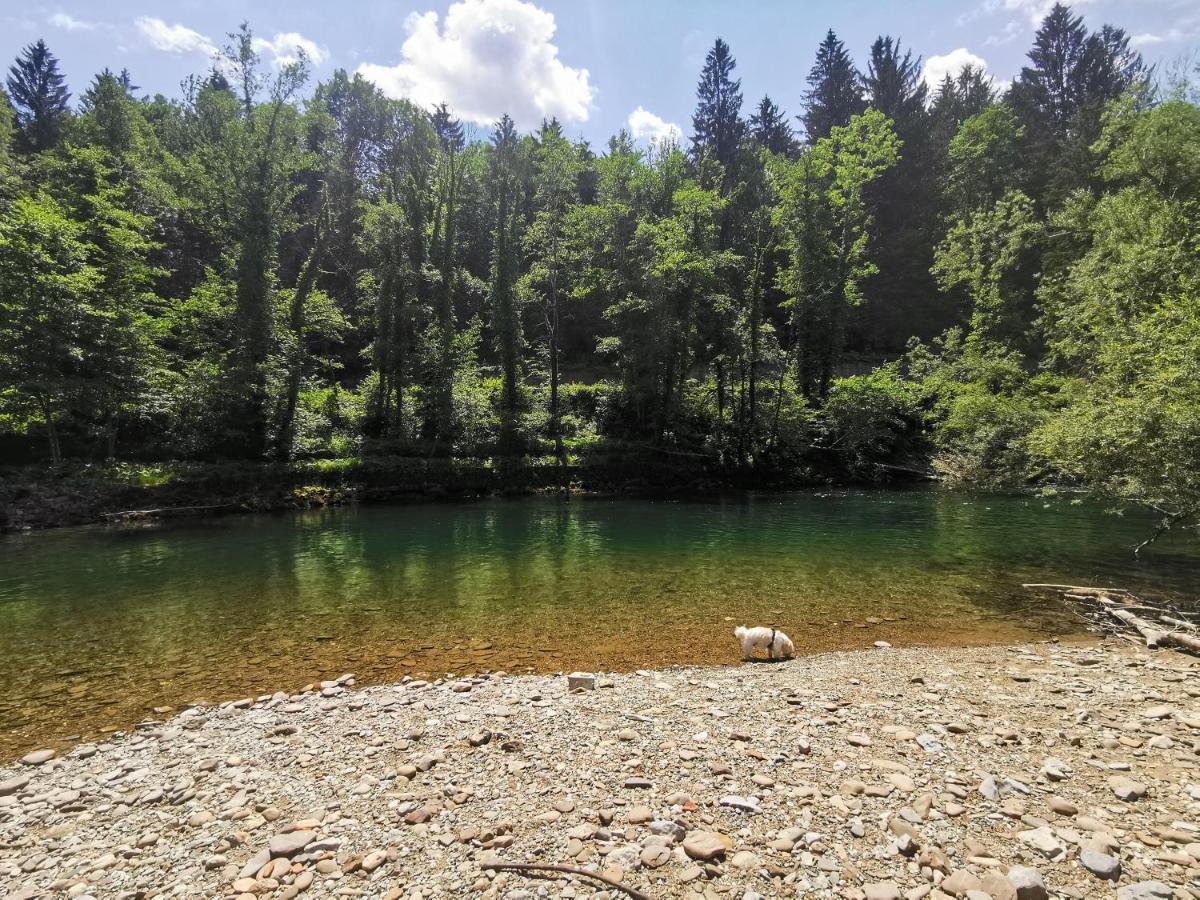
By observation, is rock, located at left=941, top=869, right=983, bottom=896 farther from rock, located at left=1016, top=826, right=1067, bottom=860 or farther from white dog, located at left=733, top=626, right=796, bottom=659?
white dog, located at left=733, top=626, right=796, bottom=659

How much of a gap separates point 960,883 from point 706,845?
55.9 inches

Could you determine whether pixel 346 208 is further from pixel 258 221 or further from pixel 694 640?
pixel 694 640

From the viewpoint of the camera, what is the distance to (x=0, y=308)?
20.7 meters

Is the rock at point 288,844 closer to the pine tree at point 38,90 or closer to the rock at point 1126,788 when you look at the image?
the rock at point 1126,788

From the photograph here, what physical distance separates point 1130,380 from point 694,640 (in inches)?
425

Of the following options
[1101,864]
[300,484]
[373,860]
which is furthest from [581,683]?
[300,484]

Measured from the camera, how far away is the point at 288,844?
3.64 metres

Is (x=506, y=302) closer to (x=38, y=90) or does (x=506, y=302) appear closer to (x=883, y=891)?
(x=883, y=891)

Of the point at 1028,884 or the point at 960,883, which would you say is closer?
the point at 1028,884

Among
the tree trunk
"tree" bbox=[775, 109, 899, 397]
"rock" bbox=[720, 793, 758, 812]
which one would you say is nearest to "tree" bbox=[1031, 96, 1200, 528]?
"rock" bbox=[720, 793, 758, 812]

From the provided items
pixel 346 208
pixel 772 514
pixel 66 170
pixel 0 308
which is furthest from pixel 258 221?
pixel 772 514

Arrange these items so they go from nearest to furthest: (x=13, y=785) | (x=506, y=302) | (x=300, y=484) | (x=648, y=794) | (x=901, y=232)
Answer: (x=648, y=794), (x=13, y=785), (x=300, y=484), (x=506, y=302), (x=901, y=232)

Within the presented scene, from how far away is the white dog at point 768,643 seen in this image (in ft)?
25.1

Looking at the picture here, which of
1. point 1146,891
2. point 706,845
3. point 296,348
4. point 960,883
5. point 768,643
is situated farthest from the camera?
point 296,348
